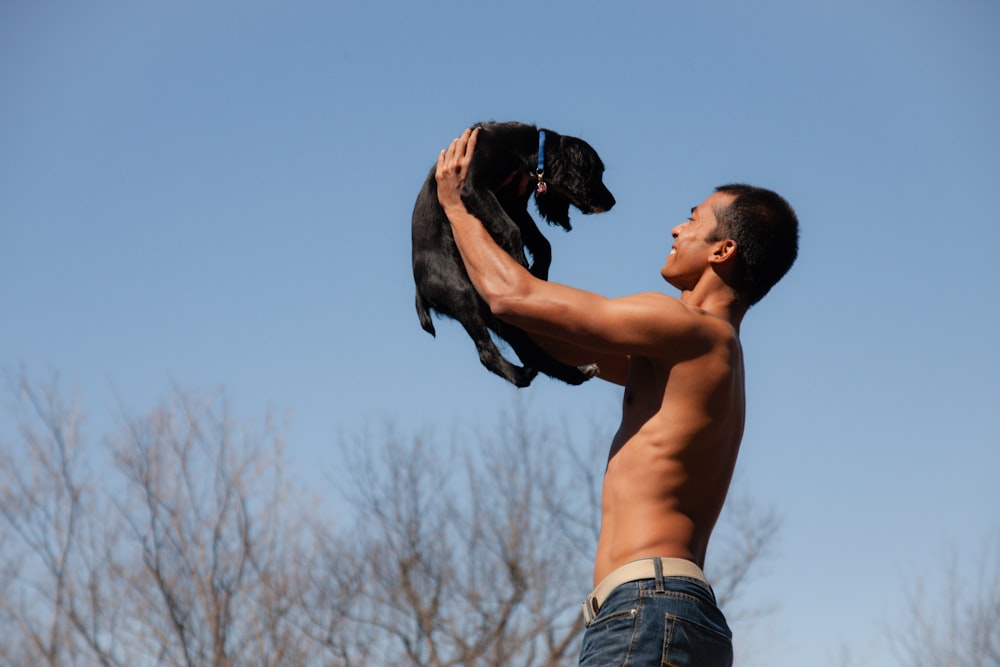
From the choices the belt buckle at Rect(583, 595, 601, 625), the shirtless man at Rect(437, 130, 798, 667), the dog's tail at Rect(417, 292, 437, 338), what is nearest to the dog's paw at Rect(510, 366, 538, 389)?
the dog's tail at Rect(417, 292, 437, 338)

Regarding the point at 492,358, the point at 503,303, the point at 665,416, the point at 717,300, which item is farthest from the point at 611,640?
the point at 492,358

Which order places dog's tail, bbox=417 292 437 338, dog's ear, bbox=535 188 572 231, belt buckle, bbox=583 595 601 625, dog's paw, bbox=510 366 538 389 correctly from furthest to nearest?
dog's ear, bbox=535 188 572 231
dog's tail, bbox=417 292 437 338
dog's paw, bbox=510 366 538 389
belt buckle, bbox=583 595 601 625

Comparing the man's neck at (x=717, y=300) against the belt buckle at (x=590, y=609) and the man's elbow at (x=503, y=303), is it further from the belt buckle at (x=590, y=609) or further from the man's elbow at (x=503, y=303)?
the belt buckle at (x=590, y=609)

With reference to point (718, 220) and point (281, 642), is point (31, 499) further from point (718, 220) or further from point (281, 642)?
point (718, 220)

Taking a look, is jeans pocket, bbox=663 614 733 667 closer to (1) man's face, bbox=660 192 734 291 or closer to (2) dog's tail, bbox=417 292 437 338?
(1) man's face, bbox=660 192 734 291

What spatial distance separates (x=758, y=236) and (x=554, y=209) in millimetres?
829

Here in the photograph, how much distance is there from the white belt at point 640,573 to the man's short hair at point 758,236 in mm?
688

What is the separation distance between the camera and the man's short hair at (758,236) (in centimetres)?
255

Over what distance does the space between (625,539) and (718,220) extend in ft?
2.63

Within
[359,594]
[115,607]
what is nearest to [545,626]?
[359,594]

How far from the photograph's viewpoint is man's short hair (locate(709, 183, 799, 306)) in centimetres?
255

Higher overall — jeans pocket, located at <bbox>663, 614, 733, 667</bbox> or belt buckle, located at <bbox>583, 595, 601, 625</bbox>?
belt buckle, located at <bbox>583, 595, 601, 625</bbox>

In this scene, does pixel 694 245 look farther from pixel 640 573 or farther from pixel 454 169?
pixel 640 573

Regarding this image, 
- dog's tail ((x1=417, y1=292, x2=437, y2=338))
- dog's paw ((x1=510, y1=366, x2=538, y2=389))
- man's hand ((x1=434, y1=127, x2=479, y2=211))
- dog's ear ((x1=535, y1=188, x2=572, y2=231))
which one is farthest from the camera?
dog's ear ((x1=535, y1=188, x2=572, y2=231))
